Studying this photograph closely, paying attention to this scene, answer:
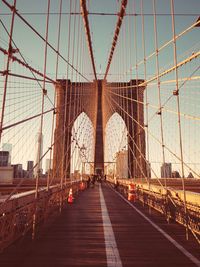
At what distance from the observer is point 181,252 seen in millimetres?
4234

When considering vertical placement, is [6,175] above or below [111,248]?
above

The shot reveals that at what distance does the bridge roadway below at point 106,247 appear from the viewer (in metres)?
3.79

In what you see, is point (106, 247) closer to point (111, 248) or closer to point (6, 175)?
point (111, 248)

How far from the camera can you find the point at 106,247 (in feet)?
14.9

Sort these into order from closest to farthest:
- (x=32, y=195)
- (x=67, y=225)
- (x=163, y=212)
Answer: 1. (x=32, y=195)
2. (x=67, y=225)
3. (x=163, y=212)

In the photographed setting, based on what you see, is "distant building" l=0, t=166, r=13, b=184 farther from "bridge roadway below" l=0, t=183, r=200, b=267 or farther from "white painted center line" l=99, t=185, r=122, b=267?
"white painted center line" l=99, t=185, r=122, b=267

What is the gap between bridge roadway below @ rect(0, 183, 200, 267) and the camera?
3.79 metres

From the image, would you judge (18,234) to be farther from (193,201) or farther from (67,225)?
(193,201)

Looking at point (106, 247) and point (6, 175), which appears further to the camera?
point (6, 175)

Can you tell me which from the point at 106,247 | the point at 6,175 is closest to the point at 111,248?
the point at 106,247

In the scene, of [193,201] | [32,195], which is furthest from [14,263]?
[193,201]

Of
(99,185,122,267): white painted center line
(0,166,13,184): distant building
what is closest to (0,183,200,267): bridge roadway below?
(99,185,122,267): white painted center line

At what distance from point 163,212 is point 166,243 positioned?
3.30 m

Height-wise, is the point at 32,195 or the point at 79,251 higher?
the point at 32,195
